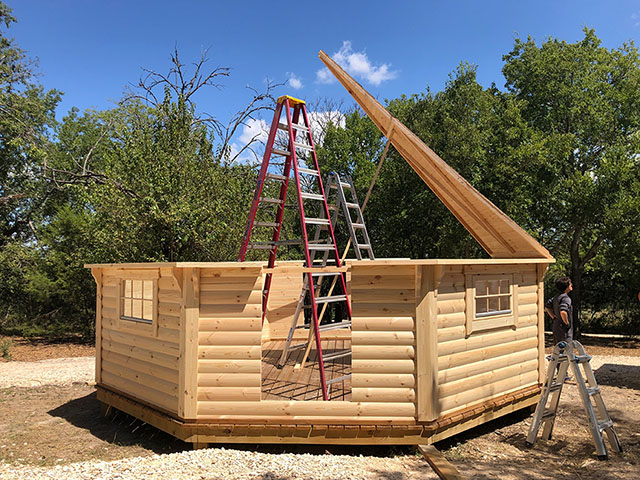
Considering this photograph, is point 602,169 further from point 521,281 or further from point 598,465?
point 598,465

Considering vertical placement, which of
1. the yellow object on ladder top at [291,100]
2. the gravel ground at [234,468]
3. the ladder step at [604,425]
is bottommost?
the gravel ground at [234,468]

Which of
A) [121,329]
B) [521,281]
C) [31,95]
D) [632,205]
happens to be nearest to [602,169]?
[632,205]

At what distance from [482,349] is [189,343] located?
3.66m

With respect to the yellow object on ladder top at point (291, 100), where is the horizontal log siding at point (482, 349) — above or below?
below

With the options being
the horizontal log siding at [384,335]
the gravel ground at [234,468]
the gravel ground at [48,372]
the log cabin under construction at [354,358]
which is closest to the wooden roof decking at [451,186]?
the log cabin under construction at [354,358]

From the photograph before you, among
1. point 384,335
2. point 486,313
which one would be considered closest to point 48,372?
point 384,335

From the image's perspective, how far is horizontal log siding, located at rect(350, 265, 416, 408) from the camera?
5184 mm

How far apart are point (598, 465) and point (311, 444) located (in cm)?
321

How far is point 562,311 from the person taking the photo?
22.1 feet

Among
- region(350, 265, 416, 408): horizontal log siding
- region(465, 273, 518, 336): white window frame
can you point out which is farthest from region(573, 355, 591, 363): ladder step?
region(350, 265, 416, 408): horizontal log siding

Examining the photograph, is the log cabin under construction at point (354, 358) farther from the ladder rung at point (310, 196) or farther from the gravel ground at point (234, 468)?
the ladder rung at point (310, 196)

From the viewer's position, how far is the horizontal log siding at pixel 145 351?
5.58m

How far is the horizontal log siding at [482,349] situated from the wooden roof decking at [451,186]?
599mm

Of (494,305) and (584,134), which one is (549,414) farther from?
(584,134)
